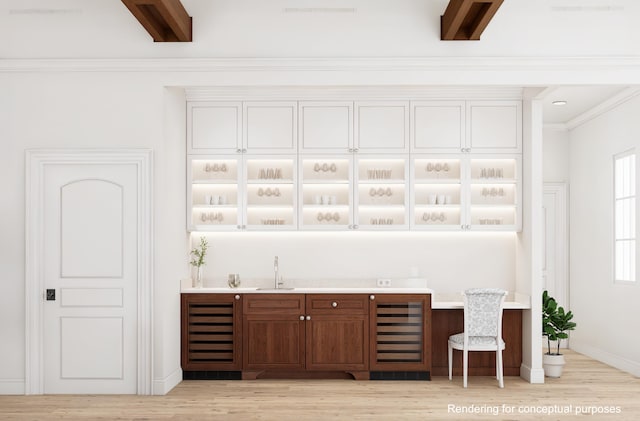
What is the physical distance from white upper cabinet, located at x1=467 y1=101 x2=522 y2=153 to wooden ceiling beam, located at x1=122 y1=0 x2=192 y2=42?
9.49ft

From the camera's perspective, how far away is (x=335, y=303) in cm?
630

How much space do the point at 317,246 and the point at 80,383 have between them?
2.66 meters

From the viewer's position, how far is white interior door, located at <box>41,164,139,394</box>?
18.9 feet

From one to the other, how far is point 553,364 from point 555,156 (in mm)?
3018

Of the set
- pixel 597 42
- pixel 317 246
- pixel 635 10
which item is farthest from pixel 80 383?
pixel 635 10

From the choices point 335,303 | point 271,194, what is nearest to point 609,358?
point 335,303

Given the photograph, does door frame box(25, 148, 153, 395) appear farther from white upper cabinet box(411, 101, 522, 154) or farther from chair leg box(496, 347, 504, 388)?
chair leg box(496, 347, 504, 388)

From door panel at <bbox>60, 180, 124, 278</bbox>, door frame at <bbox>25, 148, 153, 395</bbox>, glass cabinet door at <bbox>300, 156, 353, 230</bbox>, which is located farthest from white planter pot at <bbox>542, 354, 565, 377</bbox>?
door panel at <bbox>60, 180, 124, 278</bbox>

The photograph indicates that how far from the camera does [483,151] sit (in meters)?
6.57

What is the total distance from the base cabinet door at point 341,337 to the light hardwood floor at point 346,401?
0.18m

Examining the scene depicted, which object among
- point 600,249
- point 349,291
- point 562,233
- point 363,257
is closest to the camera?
point 349,291

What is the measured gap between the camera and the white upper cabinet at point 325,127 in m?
6.60

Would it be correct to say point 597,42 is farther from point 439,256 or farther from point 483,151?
point 439,256

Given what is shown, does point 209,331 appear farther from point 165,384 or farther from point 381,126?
point 381,126
